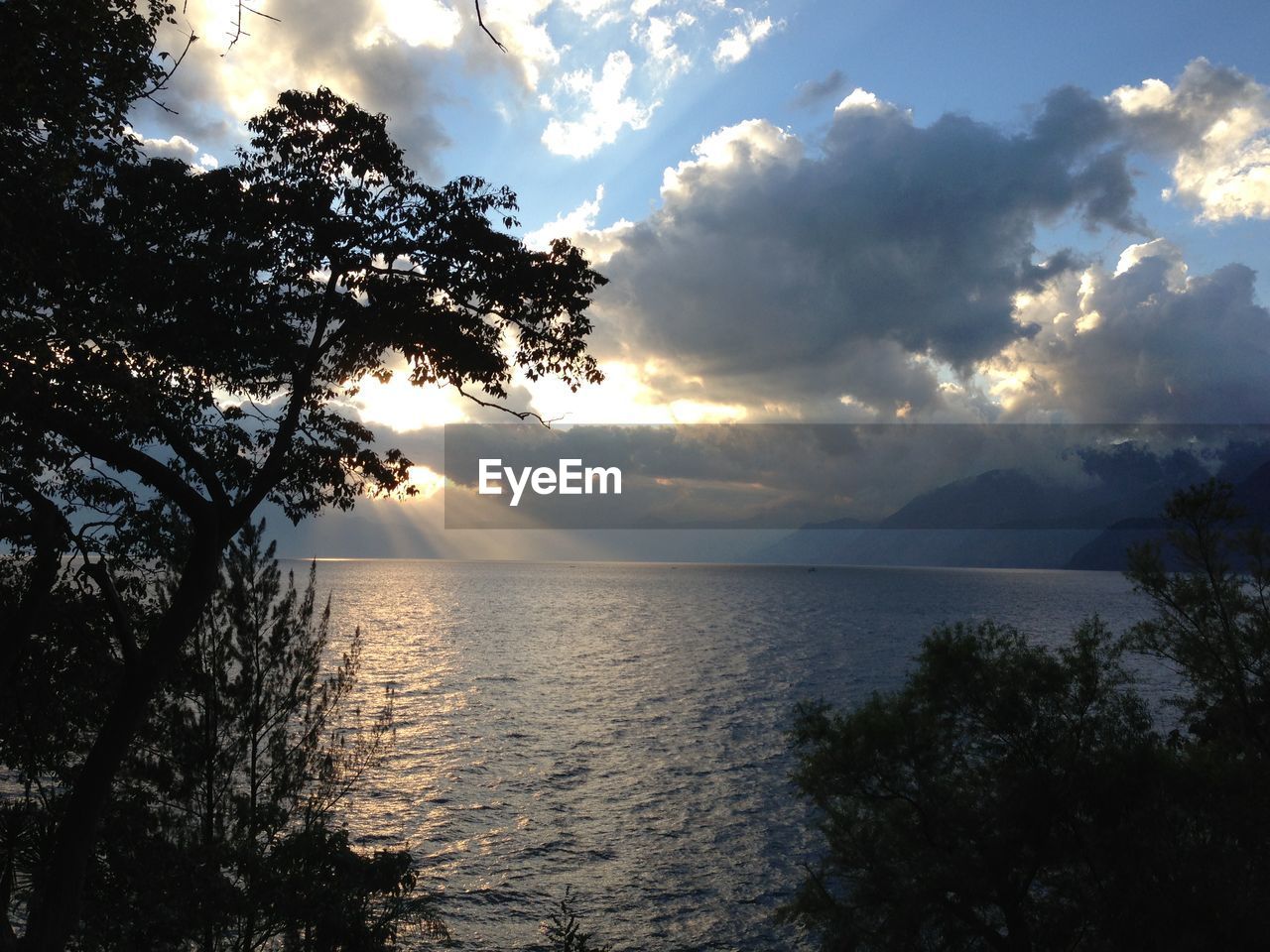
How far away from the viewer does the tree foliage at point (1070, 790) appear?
25688 mm

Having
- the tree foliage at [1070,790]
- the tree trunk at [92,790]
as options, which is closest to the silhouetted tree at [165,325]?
the tree trunk at [92,790]

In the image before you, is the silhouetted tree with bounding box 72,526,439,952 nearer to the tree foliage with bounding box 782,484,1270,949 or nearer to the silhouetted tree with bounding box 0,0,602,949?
the silhouetted tree with bounding box 0,0,602,949

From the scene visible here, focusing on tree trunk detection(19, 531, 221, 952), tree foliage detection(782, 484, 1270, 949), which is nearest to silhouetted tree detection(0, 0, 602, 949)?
tree trunk detection(19, 531, 221, 952)

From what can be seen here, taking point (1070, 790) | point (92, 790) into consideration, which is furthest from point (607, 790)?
point (92, 790)

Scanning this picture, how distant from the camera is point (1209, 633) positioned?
34656mm

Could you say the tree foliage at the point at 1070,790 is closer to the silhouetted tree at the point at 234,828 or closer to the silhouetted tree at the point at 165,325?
the silhouetted tree at the point at 234,828

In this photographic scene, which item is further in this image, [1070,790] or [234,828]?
[1070,790]

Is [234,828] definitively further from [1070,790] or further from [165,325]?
[1070,790]

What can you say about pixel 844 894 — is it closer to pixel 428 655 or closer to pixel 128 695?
pixel 128 695

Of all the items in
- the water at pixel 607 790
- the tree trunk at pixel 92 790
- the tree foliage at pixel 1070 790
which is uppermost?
the tree trunk at pixel 92 790

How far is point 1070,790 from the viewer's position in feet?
92.3

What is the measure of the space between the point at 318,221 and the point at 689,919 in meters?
35.0

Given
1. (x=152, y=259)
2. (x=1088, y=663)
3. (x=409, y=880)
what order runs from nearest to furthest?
1. (x=152, y=259)
2. (x=409, y=880)
3. (x=1088, y=663)

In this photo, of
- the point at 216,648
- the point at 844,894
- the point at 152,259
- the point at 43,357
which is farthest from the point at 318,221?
the point at 844,894
